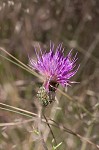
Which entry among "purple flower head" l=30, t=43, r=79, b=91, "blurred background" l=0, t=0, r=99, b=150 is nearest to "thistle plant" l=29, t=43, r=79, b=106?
"purple flower head" l=30, t=43, r=79, b=91

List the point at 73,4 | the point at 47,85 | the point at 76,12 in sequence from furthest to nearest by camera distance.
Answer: the point at 76,12
the point at 73,4
the point at 47,85

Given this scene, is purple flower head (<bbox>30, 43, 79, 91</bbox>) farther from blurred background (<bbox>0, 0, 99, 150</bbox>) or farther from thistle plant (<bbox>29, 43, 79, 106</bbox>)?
blurred background (<bbox>0, 0, 99, 150</bbox>)

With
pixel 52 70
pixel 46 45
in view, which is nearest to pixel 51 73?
pixel 52 70

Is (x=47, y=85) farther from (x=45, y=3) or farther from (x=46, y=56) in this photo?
(x=45, y=3)

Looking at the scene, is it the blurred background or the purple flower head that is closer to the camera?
the purple flower head

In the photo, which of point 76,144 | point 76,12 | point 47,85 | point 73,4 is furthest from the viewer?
point 76,12

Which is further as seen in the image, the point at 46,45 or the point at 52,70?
the point at 46,45

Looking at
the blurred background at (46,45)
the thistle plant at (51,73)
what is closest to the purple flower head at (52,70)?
the thistle plant at (51,73)

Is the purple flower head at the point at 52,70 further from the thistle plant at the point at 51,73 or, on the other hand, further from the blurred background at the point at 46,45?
the blurred background at the point at 46,45

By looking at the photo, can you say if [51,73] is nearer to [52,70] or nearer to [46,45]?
[52,70]

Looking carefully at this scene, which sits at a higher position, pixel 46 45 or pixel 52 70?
pixel 46 45

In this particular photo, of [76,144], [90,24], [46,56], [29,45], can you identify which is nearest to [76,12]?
[90,24]
